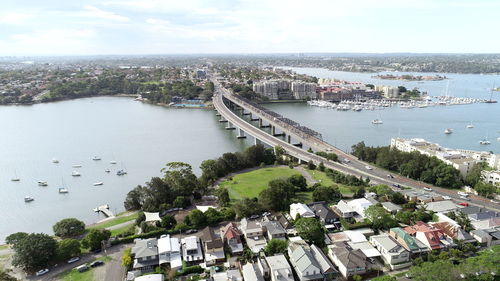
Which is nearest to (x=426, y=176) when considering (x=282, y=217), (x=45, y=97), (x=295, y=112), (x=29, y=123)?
(x=282, y=217)

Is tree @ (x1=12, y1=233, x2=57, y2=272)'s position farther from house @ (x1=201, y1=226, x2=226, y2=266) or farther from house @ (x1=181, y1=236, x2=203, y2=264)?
house @ (x1=201, y1=226, x2=226, y2=266)

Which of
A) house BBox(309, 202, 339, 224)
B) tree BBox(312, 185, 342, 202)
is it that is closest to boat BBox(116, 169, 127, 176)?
tree BBox(312, 185, 342, 202)

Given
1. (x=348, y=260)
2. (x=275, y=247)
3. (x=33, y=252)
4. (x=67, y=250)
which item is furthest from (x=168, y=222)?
(x=348, y=260)

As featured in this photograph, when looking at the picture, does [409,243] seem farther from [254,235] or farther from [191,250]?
[191,250]

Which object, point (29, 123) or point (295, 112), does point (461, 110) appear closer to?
point (295, 112)

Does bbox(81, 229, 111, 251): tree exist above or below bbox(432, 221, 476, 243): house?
below

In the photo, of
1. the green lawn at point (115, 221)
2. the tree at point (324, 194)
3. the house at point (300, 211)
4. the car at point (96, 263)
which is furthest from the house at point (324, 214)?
the car at point (96, 263)
